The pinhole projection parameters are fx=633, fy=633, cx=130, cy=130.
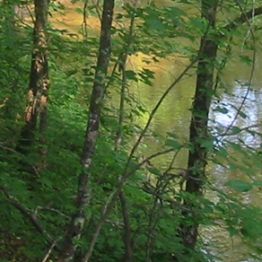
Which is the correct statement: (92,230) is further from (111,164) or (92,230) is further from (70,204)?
(111,164)

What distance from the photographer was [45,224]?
379 centimetres

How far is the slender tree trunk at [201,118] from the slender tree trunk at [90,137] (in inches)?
20.1

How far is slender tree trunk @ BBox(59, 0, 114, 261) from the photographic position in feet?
9.65

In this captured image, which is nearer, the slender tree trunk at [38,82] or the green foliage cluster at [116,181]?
the green foliage cluster at [116,181]

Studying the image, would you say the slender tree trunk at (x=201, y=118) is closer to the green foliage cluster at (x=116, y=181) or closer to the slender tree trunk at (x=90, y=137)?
the green foliage cluster at (x=116, y=181)

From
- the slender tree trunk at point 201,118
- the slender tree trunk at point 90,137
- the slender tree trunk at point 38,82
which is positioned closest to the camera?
the slender tree trunk at point 90,137

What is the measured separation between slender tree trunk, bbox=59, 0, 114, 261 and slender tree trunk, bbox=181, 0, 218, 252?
0.51m

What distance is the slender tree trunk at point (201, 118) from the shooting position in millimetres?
3432

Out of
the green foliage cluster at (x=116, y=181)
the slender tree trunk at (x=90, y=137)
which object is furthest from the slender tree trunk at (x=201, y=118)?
the slender tree trunk at (x=90, y=137)

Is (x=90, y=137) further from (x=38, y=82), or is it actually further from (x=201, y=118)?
(x=38, y=82)

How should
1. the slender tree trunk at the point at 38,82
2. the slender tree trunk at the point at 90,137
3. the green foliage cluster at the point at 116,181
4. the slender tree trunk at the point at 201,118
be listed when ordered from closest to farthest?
the slender tree trunk at the point at 90,137 → the green foliage cluster at the point at 116,181 → the slender tree trunk at the point at 201,118 → the slender tree trunk at the point at 38,82

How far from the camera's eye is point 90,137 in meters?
2.99

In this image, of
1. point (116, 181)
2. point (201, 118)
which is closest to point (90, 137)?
point (116, 181)

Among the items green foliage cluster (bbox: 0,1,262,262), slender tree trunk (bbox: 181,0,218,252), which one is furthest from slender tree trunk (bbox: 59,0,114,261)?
slender tree trunk (bbox: 181,0,218,252)
